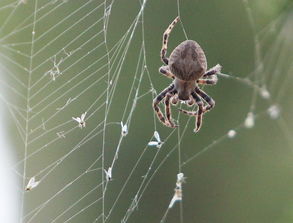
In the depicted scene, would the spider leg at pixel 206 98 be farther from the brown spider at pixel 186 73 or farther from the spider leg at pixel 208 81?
the spider leg at pixel 208 81

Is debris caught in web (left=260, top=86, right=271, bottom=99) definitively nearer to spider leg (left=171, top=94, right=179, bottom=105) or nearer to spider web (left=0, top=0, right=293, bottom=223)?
spider leg (left=171, top=94, right=179, bottom=105)

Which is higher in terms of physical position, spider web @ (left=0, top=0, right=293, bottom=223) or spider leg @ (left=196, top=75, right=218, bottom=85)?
spider web @ (left=0, top=0, right=293, bottom=223)

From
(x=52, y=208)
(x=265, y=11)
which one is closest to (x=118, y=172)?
(x=52, y=208)

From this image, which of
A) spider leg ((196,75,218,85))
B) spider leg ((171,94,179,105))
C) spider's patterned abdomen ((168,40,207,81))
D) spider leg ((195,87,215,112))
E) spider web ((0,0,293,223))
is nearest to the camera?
spider's patterned abdomen ((168,40,207,81))

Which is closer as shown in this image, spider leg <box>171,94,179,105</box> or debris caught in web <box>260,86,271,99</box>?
debris caught in web <box>260,86,271,99</box>

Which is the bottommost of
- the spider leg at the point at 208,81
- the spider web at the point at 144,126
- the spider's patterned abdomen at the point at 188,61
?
the spider's patterned abdomen at the point at 188,61

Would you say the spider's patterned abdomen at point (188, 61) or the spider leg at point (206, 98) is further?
the spider leg at point (206, 98)

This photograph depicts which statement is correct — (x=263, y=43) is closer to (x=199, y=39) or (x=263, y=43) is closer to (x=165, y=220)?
(x=199, y=39)

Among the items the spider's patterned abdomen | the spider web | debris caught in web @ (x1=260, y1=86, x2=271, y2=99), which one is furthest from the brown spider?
the spider web

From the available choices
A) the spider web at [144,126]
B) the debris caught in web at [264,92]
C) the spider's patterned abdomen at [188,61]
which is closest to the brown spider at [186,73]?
the spider's patterned abdomen at [188,61]
